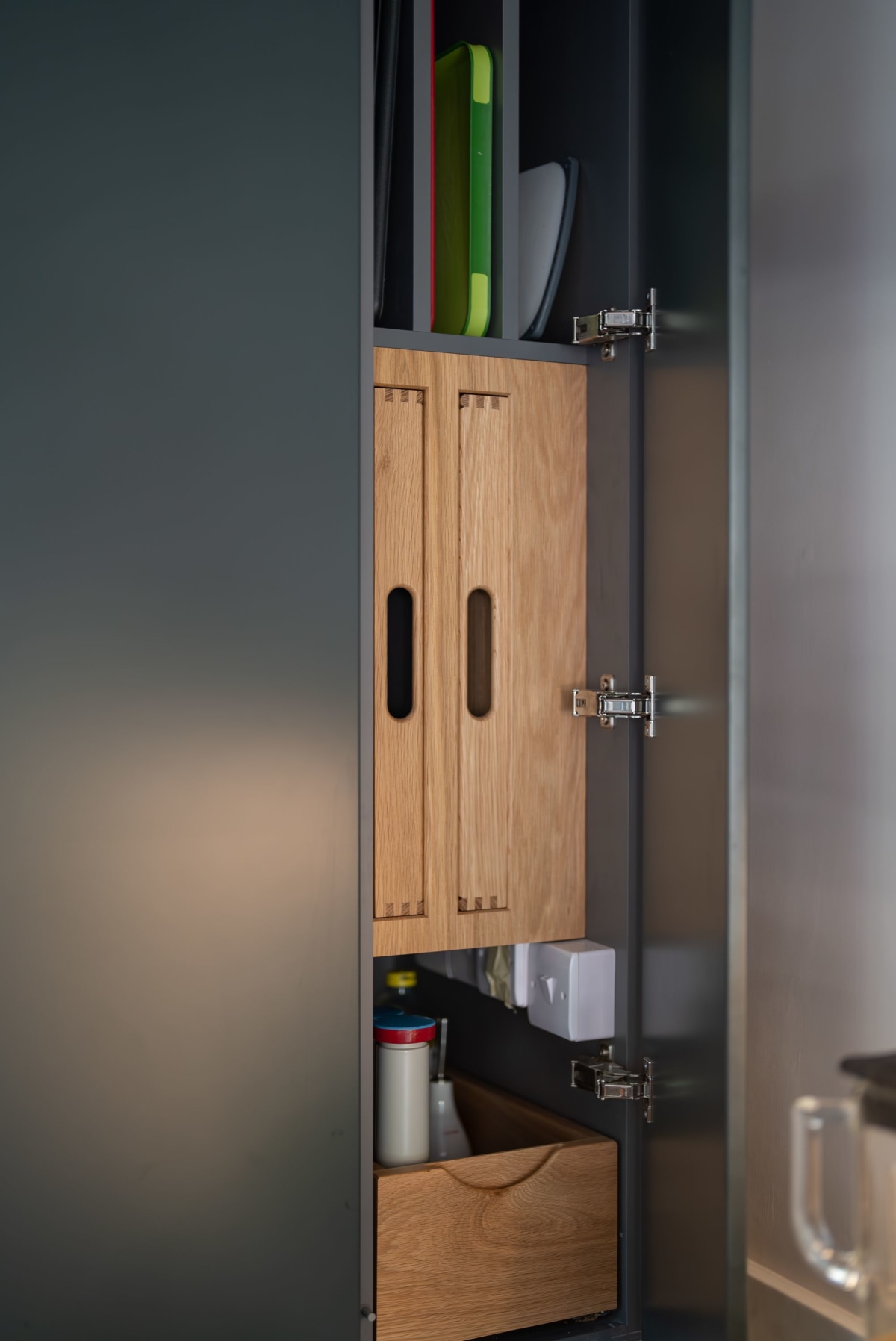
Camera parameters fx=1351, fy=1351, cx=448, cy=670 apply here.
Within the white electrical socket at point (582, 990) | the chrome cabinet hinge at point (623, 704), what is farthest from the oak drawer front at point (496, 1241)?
the chrome cabinet hinge at point (623, 704)

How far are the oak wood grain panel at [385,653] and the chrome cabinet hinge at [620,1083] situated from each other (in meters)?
0.28

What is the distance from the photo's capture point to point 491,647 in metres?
1.62

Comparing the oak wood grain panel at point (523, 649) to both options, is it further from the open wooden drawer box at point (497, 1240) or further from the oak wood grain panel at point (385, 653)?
the open wooden drawer box at point (497, 1240)

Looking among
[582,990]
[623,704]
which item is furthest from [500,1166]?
[623,704]

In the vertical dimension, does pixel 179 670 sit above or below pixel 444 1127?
above

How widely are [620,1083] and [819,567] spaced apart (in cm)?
64

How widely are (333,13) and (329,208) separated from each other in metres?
0.21

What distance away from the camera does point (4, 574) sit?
1300mm

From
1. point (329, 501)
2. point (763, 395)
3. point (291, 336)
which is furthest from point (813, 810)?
point (291, 336)

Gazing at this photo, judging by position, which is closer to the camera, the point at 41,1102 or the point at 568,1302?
the point at 41,1102

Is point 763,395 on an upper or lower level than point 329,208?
lower

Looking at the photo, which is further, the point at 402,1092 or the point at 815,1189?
the point at 402,1092

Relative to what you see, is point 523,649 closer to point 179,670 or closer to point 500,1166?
point 179,670

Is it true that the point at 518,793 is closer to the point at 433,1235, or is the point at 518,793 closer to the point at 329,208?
the point at 433,1235
